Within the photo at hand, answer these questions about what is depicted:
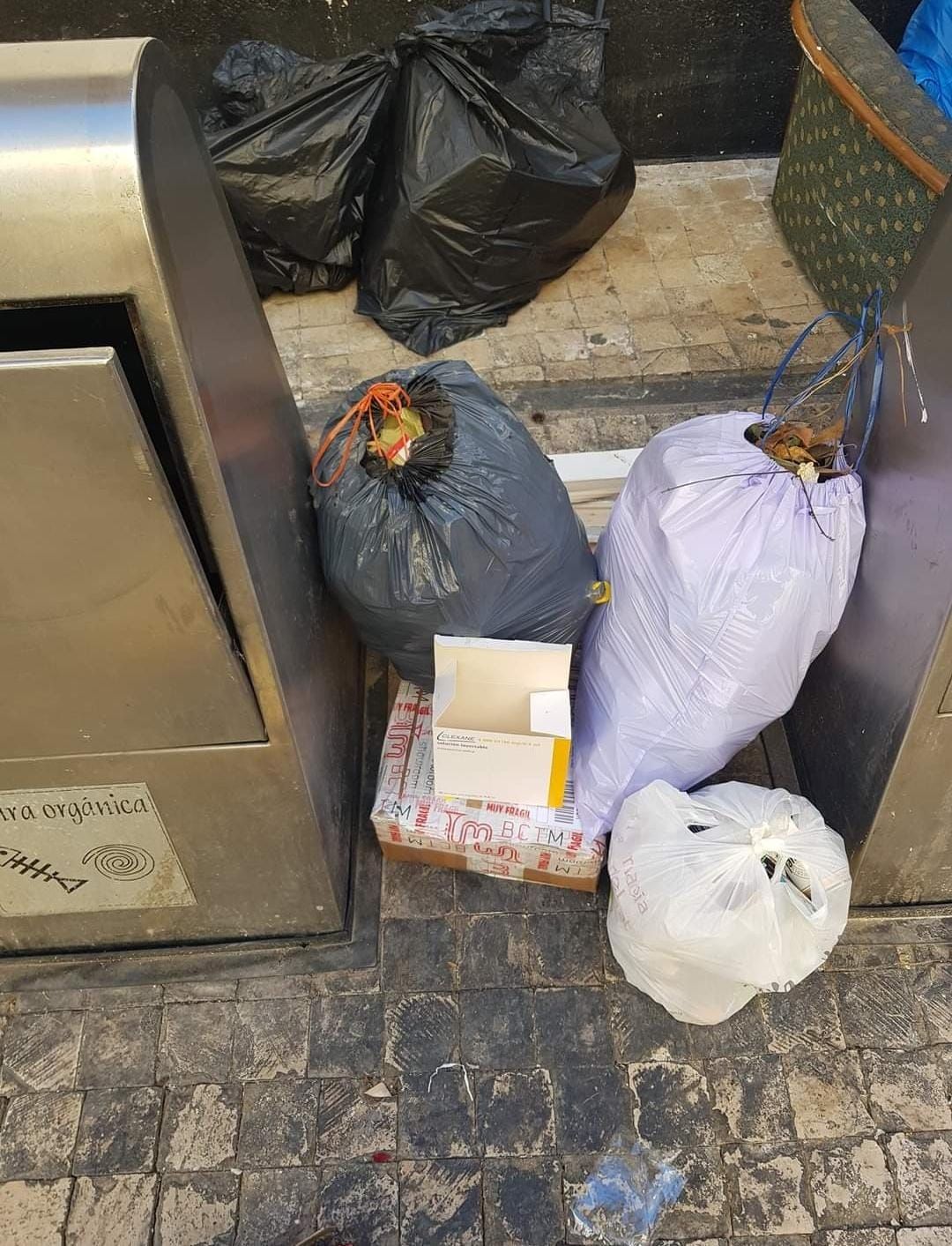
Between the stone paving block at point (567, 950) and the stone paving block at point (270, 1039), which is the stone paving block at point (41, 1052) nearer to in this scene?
the stone paving block at point (270, 1039)

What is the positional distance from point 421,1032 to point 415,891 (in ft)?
0.97

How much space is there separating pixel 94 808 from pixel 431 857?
2.38ft

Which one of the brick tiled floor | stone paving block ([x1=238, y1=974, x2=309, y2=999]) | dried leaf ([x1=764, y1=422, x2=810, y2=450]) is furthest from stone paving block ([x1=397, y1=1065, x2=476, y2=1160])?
dried leaf ([x1=764, y1=422, x2=810, y2=450])

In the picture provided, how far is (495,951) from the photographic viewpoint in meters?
2.00

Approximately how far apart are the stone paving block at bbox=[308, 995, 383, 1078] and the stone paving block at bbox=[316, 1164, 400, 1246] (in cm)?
17

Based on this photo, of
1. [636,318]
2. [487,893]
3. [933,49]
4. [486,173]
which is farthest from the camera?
[636,318]

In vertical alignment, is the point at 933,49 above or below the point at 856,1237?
above

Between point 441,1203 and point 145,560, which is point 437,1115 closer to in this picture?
point 441,1203

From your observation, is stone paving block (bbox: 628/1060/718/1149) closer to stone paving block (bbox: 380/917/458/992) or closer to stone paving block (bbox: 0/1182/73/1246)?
stone paving block (bbox: 380/917/458/992)

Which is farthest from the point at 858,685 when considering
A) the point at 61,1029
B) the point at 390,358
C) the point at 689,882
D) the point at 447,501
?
the point at 390,358

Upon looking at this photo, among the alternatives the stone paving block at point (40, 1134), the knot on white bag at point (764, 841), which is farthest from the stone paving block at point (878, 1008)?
the stone paving block at point (40, 1134)

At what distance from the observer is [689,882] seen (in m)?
1.69

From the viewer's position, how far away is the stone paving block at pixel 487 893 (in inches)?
81.0

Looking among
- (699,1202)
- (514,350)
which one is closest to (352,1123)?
(699,1202)
